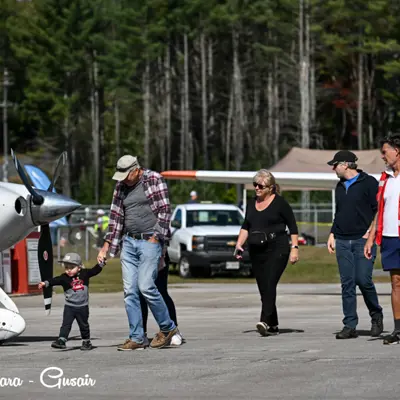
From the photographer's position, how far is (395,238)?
43.4ft

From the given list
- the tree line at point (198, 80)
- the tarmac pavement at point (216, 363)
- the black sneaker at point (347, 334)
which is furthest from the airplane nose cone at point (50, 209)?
the tree line at point (198, 80)

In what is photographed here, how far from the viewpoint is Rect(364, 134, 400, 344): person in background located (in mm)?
13172

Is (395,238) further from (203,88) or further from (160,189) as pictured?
(203,88)

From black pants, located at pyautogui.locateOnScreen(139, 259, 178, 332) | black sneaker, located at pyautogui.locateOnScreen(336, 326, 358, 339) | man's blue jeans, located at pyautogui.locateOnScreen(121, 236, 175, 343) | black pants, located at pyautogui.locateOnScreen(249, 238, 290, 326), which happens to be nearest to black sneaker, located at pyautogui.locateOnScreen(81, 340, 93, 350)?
man's blue jeans, located at pyautogui.locateOnScreen(121, 236, 175, 343)

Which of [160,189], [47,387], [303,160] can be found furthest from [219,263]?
[47,387]

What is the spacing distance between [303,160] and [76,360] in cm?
3172

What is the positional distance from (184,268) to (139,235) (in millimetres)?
18848

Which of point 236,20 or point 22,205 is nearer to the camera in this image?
point 22,205

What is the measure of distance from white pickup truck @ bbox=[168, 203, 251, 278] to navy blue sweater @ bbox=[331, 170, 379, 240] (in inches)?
641

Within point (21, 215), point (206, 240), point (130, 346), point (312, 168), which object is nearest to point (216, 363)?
point (130, 346)

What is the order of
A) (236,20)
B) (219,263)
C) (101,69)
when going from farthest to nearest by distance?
(101,69)
(236,20)
(219,263)

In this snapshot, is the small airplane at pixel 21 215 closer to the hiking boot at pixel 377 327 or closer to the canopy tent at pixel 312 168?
the hiking boot at pixel 377 327

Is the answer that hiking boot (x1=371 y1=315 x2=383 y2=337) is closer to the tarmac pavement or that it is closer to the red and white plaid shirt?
the tarmac pavement

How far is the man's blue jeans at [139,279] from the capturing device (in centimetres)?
1267
